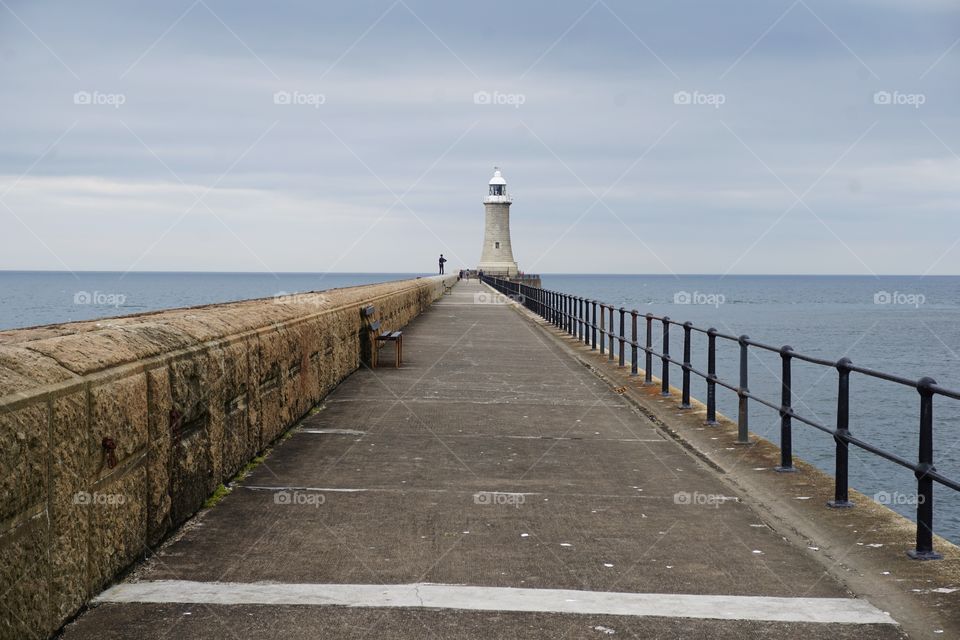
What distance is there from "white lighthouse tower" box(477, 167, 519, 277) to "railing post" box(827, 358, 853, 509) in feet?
346

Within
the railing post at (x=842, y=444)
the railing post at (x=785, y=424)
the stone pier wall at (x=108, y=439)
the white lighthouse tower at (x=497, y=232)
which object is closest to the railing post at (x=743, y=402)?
the railing post at (x=785, y=424)

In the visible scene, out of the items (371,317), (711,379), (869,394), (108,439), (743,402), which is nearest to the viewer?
(108,439)

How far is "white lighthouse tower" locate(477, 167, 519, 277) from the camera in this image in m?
114

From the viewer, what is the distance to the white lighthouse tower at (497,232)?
11375cm

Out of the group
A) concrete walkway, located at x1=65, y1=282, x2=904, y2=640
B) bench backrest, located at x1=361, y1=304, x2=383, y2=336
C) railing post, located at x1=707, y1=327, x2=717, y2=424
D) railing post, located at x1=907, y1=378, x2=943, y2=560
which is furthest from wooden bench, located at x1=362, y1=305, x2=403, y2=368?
railing post, located at x1=907, y1=378, x2=943, y2=560

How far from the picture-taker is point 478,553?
19.7ft

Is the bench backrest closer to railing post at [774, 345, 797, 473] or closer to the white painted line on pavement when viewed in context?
railing post at [774, 345, 797, 473]

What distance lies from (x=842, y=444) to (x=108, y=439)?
16.2 ft

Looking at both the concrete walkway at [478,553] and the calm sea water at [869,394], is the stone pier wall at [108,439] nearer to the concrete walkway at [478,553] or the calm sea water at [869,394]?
the concrete walkway at [478,553]

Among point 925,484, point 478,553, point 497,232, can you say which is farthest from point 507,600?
point 497,232

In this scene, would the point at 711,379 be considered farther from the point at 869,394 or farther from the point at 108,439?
the point at 869,394

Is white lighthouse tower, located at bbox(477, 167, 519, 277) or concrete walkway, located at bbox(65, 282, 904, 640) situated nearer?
concrete walkway, located at bbox(65, 282, 904, 640)

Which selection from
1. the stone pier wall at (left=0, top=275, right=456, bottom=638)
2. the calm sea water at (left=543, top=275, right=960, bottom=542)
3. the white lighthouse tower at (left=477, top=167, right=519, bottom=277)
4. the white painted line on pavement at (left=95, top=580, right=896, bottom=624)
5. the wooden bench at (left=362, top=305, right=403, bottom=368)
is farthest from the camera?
the white lighthouse tower at (left=477, top=167, right=519, bottom=277)

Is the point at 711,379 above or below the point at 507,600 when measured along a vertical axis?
above
